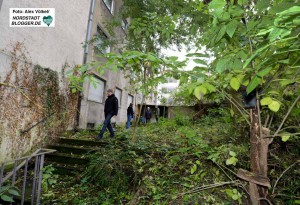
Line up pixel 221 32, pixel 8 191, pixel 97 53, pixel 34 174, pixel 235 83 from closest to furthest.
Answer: pixel 221 32 → pixel 235 83 → pixel 8 191 → pixel 34 174 → pixel 97 53

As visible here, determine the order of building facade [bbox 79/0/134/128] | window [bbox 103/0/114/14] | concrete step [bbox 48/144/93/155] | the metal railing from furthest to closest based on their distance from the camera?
window [bbox 103/0/114/14], building facade [bbox 79/0/134/128], concrete step [bbox 48/144/93/155], the metal railing

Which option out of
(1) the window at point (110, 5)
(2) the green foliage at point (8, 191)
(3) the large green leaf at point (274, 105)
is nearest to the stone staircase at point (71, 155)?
(2) the green foliage at point (8, 191)

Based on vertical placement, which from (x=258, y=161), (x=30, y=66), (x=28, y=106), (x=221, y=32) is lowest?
(x=258, y=161)

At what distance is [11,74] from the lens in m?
4.91

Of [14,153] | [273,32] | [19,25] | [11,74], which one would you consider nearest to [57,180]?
[14,153]

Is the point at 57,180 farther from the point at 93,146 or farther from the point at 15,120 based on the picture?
the point at 15,120

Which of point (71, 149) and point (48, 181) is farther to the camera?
point (71, 149)

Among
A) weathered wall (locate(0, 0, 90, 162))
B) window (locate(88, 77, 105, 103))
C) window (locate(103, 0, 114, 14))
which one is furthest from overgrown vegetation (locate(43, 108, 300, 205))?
window (locate(103, 0, 114, 14))

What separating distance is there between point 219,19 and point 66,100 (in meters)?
7.32

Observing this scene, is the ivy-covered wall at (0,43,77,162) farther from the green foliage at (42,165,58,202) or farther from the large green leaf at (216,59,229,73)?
the large green leaf at (216,59,229,73)

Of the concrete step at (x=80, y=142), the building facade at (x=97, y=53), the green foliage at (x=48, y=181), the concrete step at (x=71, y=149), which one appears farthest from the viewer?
the building facade at (x=97, y=53)

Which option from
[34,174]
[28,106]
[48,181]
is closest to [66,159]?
[48,181]

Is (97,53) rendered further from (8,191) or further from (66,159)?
(8,191)

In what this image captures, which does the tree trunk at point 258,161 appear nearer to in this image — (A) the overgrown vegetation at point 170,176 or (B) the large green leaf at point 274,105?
(B) the large green leaf at point 274,105
